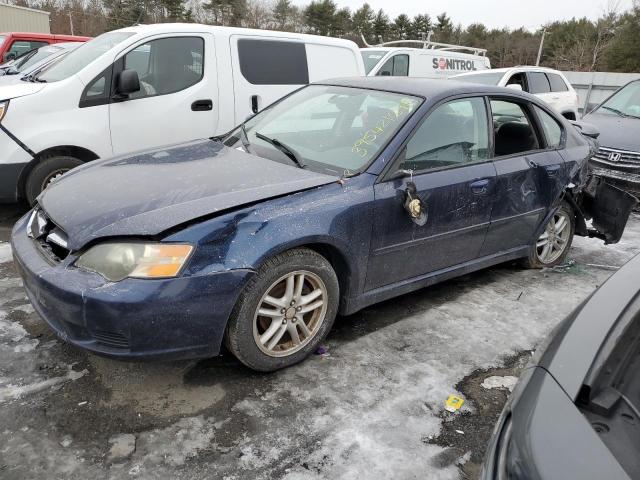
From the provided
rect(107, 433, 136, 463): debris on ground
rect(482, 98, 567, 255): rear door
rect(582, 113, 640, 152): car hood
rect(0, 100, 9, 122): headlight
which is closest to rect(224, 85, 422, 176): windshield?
rect(482, 98, 567, 255): rear door

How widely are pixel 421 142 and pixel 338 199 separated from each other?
77cm

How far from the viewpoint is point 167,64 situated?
5301 mm

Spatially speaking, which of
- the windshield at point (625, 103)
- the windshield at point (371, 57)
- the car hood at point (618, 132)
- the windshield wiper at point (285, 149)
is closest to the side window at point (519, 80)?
the windshield at point (625, 103)

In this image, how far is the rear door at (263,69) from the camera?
5742 mm

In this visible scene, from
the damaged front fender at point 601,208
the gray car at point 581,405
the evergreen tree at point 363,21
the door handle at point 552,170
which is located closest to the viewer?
the gray car at point 581,405

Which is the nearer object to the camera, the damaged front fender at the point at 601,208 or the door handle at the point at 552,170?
the door handle at the point at 552,170

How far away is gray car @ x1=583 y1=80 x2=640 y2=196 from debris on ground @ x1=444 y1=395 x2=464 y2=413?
16.1 feet

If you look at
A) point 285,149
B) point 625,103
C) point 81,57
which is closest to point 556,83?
point 625,103

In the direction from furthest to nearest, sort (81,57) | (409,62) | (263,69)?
(409,62), (263,69), (81,57)

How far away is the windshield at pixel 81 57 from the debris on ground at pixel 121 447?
3.97m

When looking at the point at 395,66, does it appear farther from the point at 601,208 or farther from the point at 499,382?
the point at 499,382

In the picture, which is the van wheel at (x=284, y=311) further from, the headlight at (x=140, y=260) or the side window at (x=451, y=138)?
the side window at (x=451, y=138)

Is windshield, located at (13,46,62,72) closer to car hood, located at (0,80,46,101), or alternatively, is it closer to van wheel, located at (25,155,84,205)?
car hood, located at (0,80,46,101)

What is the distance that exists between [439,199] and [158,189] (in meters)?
1.67
